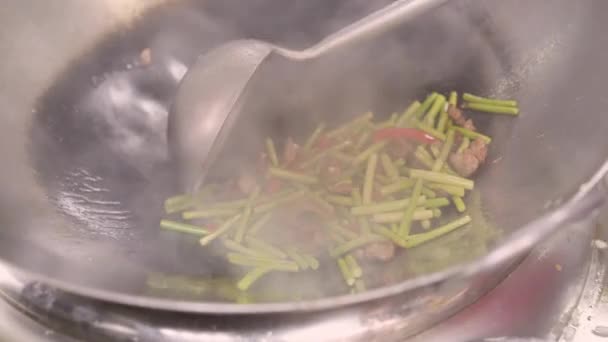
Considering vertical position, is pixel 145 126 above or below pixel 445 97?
below

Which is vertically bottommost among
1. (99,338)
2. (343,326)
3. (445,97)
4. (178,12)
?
(99,338)

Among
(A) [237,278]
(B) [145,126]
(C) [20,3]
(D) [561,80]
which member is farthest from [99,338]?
(D) [561,80]

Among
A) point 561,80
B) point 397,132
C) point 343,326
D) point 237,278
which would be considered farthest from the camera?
point 397,132

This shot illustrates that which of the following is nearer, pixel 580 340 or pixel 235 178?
pixel 580 340

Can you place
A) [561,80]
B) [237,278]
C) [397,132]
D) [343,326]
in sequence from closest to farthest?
[343,326]
[237,278]
[561,80]
[397,132]

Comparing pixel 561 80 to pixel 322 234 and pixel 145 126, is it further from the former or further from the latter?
pixel 145 126

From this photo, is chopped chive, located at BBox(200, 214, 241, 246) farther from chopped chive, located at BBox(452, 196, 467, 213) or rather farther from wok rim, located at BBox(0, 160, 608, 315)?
chopped chive, located at BBox(452, 196, 467, 213)

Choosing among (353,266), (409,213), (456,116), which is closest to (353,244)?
(353,266)
